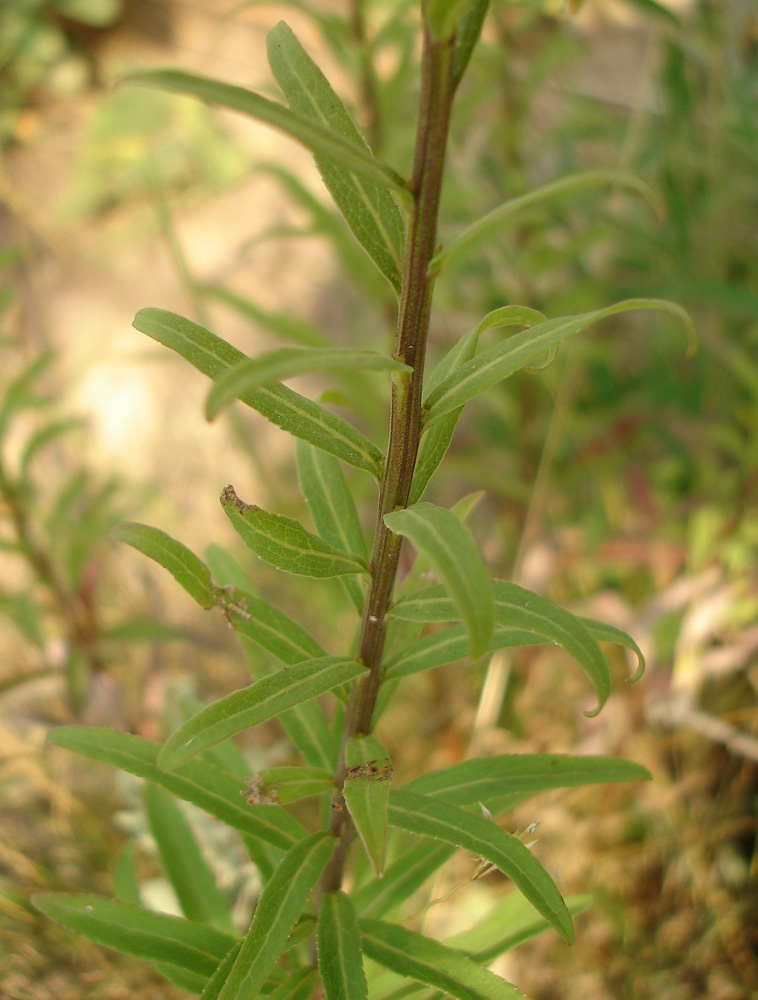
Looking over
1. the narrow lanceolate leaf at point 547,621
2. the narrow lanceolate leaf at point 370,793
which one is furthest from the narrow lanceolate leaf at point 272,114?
the narrow lanceolate leaf at point 370,793

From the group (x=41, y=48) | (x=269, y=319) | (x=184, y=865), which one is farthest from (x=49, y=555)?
(x=41, y=48)

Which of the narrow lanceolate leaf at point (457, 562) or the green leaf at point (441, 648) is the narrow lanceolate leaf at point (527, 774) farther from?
the narrow lanceolate leaf at point (457, 562)

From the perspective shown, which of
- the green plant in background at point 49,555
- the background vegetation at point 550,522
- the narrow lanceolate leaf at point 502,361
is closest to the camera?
the narrow lanceolate leaf at point 502,361

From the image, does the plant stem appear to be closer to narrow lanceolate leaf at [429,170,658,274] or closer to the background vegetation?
narrow lanceolate leaf at [429,170,658,274]

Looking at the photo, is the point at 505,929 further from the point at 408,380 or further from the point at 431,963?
the point at 408,380

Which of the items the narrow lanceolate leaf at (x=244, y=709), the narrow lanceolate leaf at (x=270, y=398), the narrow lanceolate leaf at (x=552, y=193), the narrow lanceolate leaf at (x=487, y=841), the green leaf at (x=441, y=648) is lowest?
the narrow lanceolate leaf at (x=487, y=841)

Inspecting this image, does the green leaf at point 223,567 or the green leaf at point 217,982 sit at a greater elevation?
the green leaf at point 223,567

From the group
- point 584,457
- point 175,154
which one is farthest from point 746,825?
point 175,154

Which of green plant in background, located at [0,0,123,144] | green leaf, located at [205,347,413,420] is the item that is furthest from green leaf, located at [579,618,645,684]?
green plant in background, located at [0,0,123,144]
